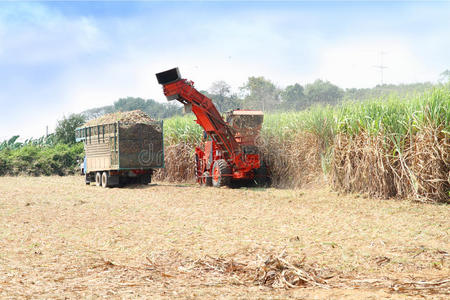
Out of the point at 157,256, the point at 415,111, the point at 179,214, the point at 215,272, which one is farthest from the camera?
the point at 415,111

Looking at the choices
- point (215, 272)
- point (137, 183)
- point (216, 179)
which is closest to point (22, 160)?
point (137, 183)

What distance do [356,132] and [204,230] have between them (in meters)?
5.89

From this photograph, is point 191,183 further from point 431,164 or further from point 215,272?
point 215,272

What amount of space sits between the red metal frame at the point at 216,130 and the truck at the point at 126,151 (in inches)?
96.0

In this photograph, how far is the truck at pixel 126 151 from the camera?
16.7m

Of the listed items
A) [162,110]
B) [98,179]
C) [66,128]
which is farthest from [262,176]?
[162,110]

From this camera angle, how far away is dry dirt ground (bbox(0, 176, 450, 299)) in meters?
4.65

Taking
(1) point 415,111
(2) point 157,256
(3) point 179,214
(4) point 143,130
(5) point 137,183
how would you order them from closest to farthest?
(2) point 157,256, (3) point 179,214, (1) point 415,111, (4) point 143,130, (5) point 137,183

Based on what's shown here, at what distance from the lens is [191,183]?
19.0 metres

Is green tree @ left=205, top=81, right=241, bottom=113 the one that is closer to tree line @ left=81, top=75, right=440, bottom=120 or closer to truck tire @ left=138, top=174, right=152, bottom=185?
tree line @ left=81, top=75, right=440, bottom=120

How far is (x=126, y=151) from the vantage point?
1669 centimetres

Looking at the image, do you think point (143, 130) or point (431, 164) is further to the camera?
point (143, 130)

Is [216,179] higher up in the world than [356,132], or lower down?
lower down

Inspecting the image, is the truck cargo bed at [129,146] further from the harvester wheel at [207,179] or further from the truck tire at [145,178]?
the harvester wheel at [207,179]
